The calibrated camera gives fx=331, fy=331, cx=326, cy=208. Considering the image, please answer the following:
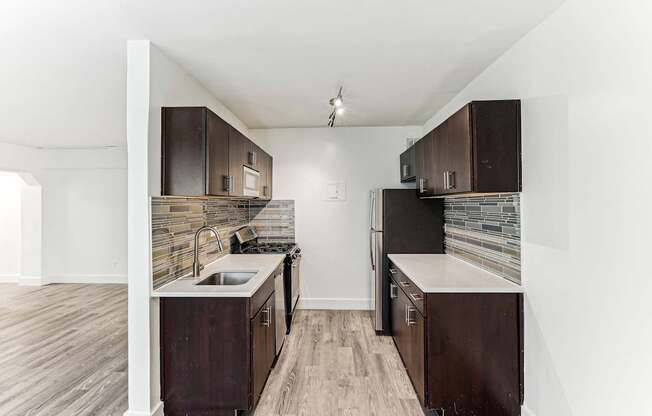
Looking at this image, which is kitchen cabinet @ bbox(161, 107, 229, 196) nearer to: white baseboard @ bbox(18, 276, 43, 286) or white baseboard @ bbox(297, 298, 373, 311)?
white baseboard @ bbox(297, 298, 373, 311)

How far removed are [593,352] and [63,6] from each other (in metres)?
3.25

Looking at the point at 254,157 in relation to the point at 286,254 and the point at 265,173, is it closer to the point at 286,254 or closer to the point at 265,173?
the point at 265,173

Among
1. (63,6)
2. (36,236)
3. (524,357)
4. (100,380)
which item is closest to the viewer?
(63,6)

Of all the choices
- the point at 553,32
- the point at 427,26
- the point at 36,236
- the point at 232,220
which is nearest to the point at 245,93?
the point at 232,220

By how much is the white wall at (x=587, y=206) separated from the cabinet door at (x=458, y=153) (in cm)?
36

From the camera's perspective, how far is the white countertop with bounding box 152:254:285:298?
85.0 inches

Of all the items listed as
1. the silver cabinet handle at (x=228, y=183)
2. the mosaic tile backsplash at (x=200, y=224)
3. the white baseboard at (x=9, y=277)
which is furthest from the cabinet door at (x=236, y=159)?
the white baseboard at (x=9, y=277)

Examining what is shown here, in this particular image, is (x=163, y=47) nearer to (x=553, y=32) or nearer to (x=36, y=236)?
(x=553, y=32)

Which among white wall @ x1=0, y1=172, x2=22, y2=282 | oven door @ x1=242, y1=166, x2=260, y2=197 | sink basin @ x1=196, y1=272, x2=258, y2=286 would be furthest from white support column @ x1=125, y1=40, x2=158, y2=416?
white wall @ x1=0, y1=172, x2=22, y2=282

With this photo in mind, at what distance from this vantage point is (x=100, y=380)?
2795 mm

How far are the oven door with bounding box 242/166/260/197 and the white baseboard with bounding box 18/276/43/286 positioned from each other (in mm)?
5441

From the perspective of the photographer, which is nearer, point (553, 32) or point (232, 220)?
point (553, 32)

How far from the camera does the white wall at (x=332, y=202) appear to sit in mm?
4648

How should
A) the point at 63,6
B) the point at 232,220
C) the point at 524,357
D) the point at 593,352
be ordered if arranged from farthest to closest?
1. the point at 232,220
2. the point at 524,357
3. the point at 63,6
4. the point at 593,352
